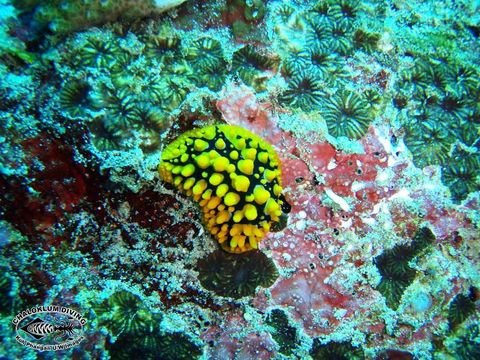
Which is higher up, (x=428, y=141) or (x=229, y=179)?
(x=428, y=141)

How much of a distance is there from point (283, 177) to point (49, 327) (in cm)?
257

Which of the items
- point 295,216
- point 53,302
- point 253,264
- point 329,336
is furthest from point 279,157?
point 53,302

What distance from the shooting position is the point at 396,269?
11.1 feet

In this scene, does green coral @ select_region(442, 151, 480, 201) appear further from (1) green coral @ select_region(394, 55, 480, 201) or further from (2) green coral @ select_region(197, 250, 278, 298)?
(2) green coral @ select_region(197, 250, 278, 298)

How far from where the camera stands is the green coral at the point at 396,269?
11.1 ft

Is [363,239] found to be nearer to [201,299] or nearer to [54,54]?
[201,299]

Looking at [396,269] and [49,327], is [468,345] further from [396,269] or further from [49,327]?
[49,327]

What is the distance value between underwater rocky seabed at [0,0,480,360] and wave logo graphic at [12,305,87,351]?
0.21 feet

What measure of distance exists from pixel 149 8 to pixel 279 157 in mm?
1949

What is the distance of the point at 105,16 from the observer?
3.13 metres

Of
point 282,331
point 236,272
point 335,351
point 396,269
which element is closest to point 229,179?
point 236,272

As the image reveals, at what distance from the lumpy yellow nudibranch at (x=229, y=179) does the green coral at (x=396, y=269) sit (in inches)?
50.4

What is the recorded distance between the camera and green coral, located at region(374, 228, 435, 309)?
11.1ft

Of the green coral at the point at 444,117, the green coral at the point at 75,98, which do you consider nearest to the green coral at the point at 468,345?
the green coral at the point at 444,117
